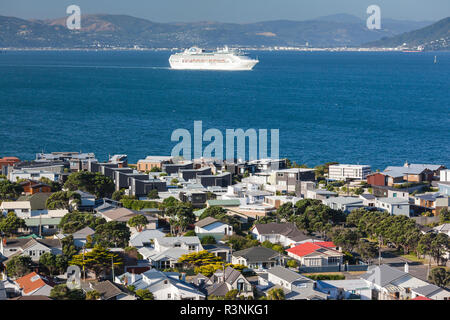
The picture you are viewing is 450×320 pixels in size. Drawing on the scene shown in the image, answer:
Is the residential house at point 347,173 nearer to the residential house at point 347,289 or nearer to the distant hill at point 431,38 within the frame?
the residential house at point 347,289

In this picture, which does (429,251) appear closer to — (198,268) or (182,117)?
(198,268)

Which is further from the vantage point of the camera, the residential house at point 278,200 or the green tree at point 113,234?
the residential house at point 278,200

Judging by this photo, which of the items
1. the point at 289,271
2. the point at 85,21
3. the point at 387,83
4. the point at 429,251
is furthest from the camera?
the point at 85,21

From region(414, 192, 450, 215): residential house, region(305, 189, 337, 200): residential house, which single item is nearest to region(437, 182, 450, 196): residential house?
region(414, 192, 450, 215): residential house

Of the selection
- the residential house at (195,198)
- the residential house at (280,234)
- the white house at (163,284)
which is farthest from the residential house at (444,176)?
the white house at (163,284)

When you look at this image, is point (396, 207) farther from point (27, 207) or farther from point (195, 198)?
point (27, 207)
